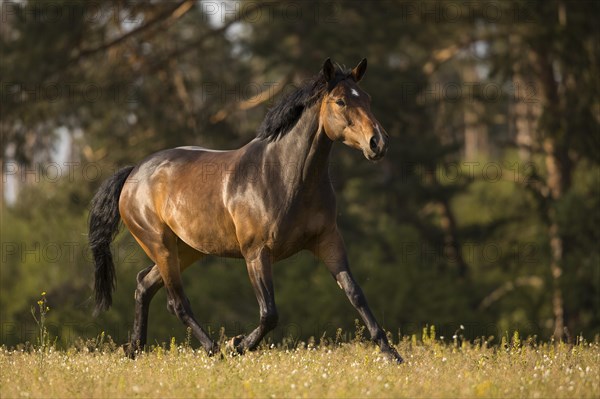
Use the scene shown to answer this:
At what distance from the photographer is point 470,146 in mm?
54281

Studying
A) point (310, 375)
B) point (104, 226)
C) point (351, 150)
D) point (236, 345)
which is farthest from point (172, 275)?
point (351, 150)

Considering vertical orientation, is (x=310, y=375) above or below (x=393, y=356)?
above

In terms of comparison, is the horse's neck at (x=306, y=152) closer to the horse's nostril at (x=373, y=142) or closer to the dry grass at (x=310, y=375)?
the horse's nostril at (x=373, y=142)

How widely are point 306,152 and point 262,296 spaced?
1.29m

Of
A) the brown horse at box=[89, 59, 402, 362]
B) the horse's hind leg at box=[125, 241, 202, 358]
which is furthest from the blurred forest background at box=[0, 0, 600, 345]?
the brown horse at box=[89, 59, 402, 362]

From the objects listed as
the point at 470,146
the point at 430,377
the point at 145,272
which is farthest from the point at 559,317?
the point at 470,146

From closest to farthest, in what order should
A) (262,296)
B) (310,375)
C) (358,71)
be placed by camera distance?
(310,375) < (262,296) < (358,71)

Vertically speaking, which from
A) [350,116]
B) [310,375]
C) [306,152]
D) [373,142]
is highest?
[350,116]

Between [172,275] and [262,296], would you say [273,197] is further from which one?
[172,275]

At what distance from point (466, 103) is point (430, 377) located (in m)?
20.0

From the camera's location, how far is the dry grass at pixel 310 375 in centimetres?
663

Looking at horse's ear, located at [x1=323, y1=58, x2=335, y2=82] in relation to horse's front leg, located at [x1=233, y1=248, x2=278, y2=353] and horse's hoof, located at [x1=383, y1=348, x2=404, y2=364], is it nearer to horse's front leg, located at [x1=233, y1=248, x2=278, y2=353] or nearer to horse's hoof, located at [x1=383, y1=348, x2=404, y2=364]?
horse's front leg, located at [x1=233, y1=248, x2=278, y2=353]

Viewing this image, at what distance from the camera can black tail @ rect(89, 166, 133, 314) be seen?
1049 cm

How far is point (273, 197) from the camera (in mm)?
8617
